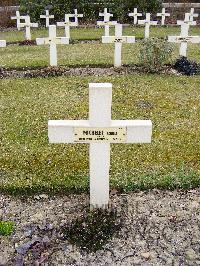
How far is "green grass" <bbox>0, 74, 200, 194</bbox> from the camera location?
5094 millimetres

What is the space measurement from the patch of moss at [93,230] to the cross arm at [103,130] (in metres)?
0.77

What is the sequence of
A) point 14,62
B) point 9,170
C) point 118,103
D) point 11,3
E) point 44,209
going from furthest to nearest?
1. point 11,3
2. point 14,62
3. point 118,103
4. point 9,170
5. point 44,209

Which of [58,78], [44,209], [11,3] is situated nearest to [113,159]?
[44,209]

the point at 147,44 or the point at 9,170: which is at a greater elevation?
the point at 147,44

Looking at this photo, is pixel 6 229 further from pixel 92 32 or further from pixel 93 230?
pixel 92 32

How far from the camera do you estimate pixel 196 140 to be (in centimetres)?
629

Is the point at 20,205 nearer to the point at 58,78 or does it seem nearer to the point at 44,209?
the point at 44,209

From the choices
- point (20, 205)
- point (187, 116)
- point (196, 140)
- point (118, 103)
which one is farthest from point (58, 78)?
point (20, 205)

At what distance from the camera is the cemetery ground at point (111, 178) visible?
3.87 metres

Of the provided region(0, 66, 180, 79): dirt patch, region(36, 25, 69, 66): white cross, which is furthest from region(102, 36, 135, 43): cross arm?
region(36, 25, 69, 66): white cross

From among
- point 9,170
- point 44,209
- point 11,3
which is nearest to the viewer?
point 44,209

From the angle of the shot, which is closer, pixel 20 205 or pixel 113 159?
pixel 20 205

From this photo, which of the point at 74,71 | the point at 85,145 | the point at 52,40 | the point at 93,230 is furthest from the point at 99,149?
the point at 52,40

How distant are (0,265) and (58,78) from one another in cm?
642
